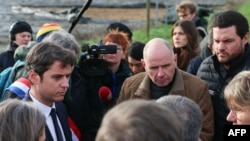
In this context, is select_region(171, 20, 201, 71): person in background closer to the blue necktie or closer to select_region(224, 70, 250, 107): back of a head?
the blue necktie

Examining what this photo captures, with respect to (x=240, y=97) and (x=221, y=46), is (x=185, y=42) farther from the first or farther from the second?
(x=240, y=97)

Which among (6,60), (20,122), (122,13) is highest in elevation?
(20,122)

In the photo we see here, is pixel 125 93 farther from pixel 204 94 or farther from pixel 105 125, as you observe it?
pixel 105 125

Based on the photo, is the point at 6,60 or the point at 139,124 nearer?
the point at 139,124

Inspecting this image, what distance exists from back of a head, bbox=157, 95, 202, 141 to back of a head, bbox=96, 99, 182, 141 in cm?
81

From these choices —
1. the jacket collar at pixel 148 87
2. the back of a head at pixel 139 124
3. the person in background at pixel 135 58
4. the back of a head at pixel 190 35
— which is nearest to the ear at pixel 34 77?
the jacket collar at pixel 148 87

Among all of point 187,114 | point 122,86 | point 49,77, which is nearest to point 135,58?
point 122,86

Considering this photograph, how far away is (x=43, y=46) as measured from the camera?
4379 mm

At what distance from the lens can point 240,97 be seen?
3.56 m

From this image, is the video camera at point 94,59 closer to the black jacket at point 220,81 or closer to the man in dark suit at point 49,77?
the man in dark suit at point 49,77

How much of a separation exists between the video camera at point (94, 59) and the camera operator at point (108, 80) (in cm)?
4

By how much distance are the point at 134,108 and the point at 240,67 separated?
101 inches

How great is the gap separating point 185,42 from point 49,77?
2.77 m

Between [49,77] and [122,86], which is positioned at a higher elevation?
[49,77]
